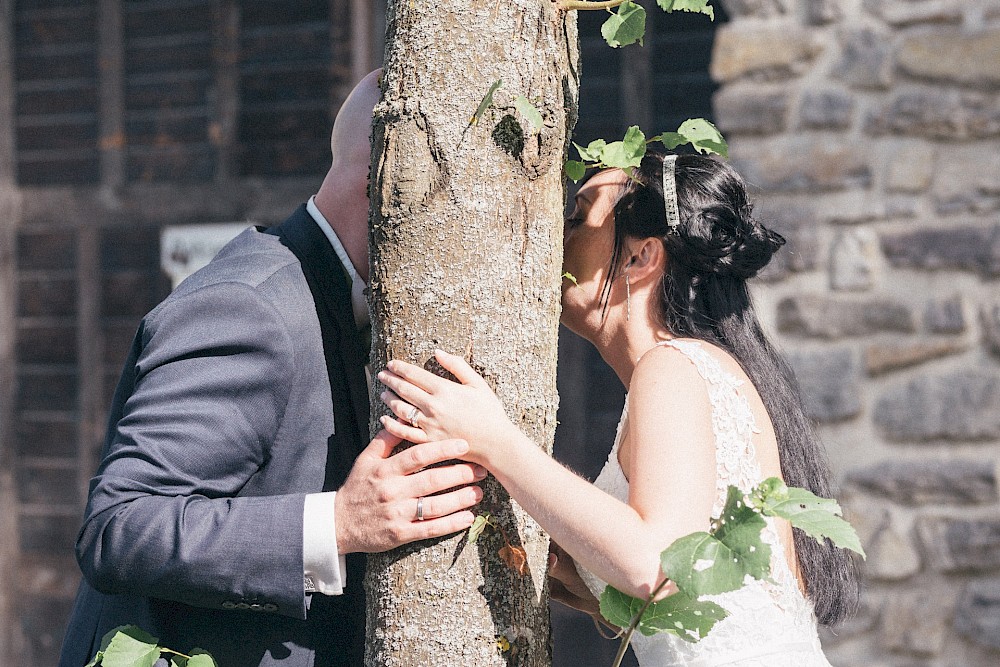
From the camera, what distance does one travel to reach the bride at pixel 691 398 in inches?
58.0

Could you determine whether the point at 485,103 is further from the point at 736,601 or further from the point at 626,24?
the point at 736,601

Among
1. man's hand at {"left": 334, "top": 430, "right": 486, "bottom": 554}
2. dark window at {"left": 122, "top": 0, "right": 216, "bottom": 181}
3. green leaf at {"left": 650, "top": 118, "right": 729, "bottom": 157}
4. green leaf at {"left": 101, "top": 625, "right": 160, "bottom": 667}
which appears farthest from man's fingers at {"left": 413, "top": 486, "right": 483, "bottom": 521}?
dark window at {"left": 122, "top": 0, "right": 216, "bottom": 181}

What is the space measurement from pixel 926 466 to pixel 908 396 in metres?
0.20

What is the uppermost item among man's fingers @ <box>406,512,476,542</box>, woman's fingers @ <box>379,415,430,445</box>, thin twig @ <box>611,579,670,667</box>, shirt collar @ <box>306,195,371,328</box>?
shirt collar @ <box>306,195,371,328</box>

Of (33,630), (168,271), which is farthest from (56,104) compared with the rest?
(33,630)

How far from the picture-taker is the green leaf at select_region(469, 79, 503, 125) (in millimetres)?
1317

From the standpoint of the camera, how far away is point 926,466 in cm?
276

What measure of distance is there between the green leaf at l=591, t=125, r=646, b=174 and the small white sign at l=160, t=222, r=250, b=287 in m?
2.77

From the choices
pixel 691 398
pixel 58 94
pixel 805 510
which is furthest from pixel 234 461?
pixel 58 94

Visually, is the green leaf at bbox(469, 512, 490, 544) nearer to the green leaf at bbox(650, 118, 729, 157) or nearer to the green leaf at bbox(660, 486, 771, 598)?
the green leaf at bbox(660, 486, 771, 598)

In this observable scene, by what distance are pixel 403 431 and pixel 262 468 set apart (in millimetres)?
373

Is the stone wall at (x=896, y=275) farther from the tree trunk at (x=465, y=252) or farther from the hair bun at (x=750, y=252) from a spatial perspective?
the tree trunk at (x=465, y=252)

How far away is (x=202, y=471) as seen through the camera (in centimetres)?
150

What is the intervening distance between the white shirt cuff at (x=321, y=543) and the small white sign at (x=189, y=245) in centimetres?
277
